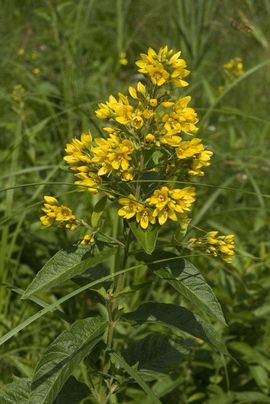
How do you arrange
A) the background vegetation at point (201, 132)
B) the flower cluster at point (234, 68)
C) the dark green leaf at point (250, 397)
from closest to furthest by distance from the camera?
the dark green leaf at point (250, 397) < the background vegetation at point (201, 132) < the flower cluster at point (234, 68)

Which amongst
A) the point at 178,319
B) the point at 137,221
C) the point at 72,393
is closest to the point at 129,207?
the point at 137,221

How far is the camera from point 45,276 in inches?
54.3

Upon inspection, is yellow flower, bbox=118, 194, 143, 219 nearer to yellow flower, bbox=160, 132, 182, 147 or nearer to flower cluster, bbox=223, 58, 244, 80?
yellow flower, bbox=160, 132, 182, 147

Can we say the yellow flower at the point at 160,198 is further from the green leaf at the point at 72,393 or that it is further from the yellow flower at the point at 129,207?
the green leaf at the point at 72,393

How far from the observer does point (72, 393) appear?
1550 mm

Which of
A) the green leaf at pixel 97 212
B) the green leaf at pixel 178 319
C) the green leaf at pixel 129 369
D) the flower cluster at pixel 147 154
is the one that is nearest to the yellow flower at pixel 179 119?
the flower cluster at pixel 147 154

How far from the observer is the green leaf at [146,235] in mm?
1404

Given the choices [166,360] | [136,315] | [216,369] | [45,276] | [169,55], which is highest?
[169,55]

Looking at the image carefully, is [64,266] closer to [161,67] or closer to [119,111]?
[119,111]

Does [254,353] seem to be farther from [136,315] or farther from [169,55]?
[169,55]

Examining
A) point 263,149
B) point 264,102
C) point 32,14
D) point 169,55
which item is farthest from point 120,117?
point 32,14

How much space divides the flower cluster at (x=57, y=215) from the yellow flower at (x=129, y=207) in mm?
117

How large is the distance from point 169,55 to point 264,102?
2.43m

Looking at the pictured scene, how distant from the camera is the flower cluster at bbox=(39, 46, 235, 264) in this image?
1.44 metres
